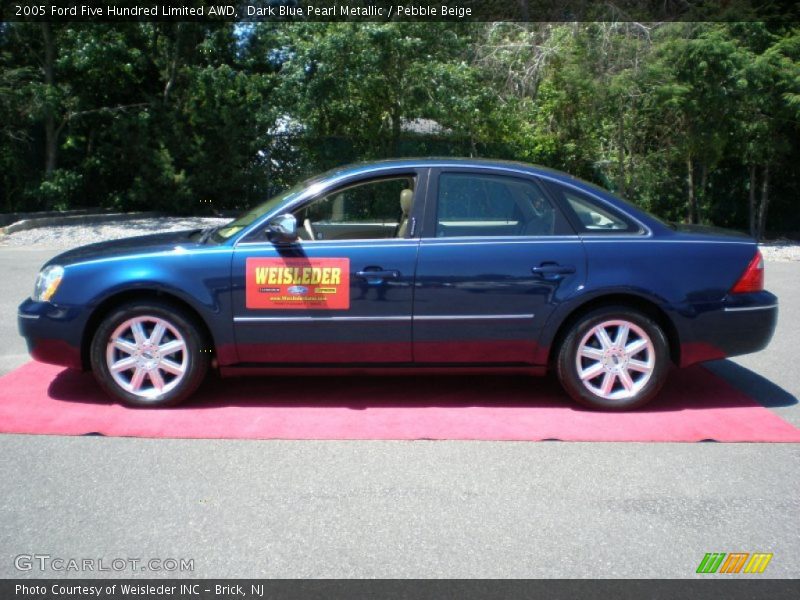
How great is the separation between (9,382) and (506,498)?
4.03 metres

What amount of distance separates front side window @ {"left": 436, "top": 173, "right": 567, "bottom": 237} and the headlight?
8.38 feet

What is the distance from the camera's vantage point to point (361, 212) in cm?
598

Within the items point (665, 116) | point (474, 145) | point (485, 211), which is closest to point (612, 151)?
point (665, 116)

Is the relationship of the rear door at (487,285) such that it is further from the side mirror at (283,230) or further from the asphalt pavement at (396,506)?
the side mirror at (283,230)

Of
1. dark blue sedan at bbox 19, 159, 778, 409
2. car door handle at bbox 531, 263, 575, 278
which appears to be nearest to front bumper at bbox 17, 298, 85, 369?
dark blue sedan at bbox 19, 159, 778, 409

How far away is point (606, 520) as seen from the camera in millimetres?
3947

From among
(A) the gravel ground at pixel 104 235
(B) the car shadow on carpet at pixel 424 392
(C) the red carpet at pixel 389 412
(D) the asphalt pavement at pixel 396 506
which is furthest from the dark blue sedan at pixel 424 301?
(A) the gravel ground at pixel 104 235

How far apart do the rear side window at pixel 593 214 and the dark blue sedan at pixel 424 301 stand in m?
0.01

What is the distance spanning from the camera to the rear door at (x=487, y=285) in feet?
17.6

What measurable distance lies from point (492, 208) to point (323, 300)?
52.4 inches

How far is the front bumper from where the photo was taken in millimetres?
5398

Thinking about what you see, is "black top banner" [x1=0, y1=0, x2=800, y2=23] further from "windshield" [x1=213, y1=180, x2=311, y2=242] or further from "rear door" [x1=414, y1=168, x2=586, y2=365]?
"rear door" [x1=414, y1=168, x2=586, y2=365]

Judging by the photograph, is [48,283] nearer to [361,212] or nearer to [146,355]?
[146,355]
